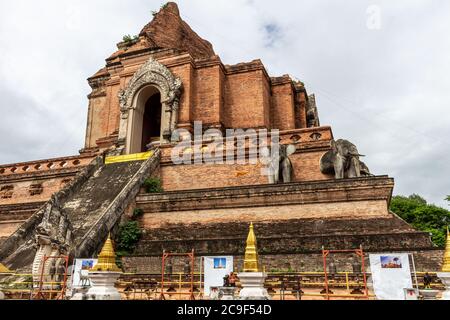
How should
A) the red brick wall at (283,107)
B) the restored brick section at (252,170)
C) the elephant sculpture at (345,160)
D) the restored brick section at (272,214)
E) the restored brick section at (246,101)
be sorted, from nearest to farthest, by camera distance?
the restored brick section at (272,214) → the elephant sculpture at (345,160) → the restored brick section at (252,170) → the restored brick section at (246,101) → the red brick wall at (283,107)

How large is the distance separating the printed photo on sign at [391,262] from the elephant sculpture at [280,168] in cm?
694

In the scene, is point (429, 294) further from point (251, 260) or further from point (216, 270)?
point (216, 270)

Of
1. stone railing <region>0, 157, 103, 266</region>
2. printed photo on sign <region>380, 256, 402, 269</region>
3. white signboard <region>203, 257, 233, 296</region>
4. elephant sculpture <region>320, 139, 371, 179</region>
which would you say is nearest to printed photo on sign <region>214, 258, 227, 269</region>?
white signboard <region>203, 257, 233, 296</region>

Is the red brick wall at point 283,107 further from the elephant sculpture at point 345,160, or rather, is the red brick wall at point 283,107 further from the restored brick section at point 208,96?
the elephant sculpture at point 345,160

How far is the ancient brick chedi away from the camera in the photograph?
11.0m

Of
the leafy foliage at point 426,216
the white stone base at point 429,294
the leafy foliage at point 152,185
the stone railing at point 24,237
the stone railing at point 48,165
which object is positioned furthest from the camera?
the leafy foliage at point 426,216

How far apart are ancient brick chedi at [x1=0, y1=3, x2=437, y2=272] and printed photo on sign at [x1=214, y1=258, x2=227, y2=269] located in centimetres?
242

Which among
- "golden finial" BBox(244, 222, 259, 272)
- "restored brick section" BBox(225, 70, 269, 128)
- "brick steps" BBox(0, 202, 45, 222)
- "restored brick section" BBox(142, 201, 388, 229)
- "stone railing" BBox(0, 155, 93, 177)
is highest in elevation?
"restored brick section" BBox(225, 70, 269, 128)

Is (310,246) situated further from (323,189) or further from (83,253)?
(83,253)

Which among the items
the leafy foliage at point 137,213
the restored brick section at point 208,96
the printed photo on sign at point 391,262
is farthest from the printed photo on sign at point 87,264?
the restored brick section at point 208,96

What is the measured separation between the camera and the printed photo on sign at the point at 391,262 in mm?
7434

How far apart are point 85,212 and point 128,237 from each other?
2.62 metres

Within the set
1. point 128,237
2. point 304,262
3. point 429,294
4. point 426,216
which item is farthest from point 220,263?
point 426,216

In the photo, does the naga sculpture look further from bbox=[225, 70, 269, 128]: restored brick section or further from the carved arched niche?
bbox=[225, 70, 269, 128]: restored brick section
